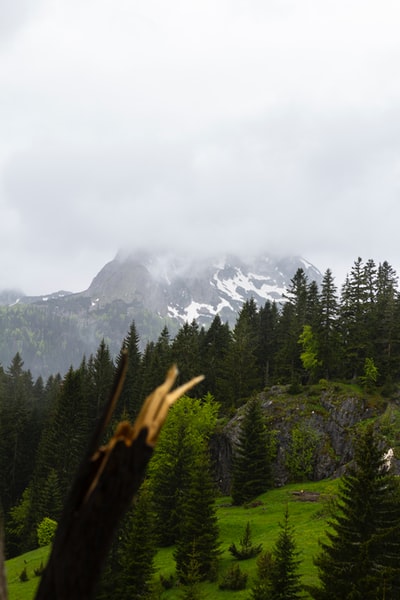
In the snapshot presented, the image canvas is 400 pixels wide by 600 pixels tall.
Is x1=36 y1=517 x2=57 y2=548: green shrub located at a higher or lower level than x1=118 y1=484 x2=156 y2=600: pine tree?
lower

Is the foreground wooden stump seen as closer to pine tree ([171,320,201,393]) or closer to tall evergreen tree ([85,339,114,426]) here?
pine tree ([171,320,201,393])

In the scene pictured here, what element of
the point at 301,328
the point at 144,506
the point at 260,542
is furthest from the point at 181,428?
the point at 301,328

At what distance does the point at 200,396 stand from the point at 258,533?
40.5 meters

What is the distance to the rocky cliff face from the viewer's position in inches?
1873

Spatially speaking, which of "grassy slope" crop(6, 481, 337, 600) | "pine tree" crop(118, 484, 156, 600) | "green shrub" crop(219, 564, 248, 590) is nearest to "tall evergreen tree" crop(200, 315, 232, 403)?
"grassy slope" crop(6, 481, 337, 600)

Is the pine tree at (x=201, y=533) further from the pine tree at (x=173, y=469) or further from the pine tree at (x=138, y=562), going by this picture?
the pine tree at (x=173, y=469)

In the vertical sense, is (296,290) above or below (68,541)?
above

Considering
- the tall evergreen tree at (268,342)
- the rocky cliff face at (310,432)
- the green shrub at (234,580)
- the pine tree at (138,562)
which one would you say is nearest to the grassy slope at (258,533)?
the green shrub at (234,580)

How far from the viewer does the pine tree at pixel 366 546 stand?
15547 millimetres

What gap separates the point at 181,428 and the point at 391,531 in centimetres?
2908

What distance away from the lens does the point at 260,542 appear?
3062 cm

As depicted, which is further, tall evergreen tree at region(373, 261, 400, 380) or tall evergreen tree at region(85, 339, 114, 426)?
tall evergreen tree at region(85, 339, 114, 426)

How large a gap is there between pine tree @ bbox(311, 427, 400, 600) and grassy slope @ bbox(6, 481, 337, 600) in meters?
6.33

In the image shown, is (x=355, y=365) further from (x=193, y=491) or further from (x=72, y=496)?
(x=72, y=496)
